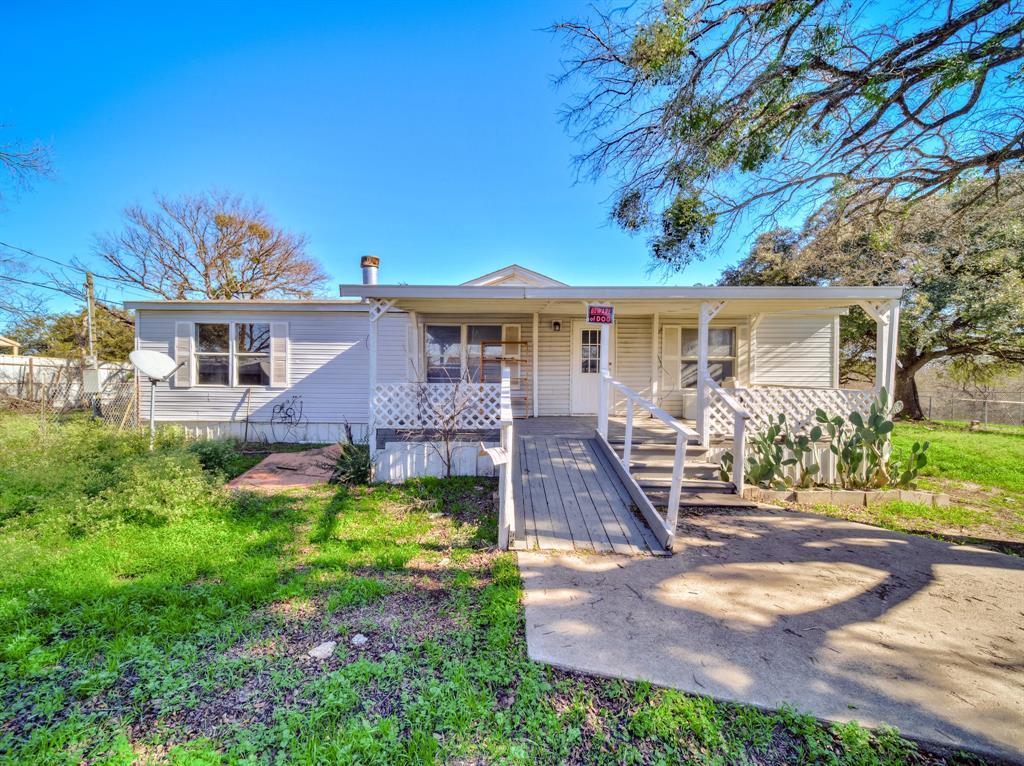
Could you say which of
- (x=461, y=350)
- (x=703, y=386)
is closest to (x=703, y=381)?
(x=703, y=386)

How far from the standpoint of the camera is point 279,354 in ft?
29.2

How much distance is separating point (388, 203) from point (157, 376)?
8.67 metres

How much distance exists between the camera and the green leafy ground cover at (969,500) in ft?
14.8

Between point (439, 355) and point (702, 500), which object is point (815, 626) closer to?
point (702, 500)

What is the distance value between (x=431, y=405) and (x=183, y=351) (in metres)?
7.00

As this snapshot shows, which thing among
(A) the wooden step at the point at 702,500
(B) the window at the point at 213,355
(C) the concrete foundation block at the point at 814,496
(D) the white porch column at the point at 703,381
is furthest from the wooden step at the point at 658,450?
(B) the window at the point at 213,355

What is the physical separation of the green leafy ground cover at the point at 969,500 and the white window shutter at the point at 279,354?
10.4 m

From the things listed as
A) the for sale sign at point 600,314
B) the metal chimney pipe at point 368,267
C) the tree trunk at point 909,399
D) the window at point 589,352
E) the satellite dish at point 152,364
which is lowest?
the tree trunk at point 909,399

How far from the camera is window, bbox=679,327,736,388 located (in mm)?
9102

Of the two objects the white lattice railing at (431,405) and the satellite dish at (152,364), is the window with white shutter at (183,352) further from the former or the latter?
the white lattice railing at (431,405)

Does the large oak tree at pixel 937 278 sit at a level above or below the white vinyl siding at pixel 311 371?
above

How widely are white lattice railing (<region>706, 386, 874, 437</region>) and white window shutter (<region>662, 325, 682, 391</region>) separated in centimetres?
293

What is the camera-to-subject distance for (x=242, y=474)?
21.4 feet

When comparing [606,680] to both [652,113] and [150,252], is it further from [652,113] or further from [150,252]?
[150,252]
